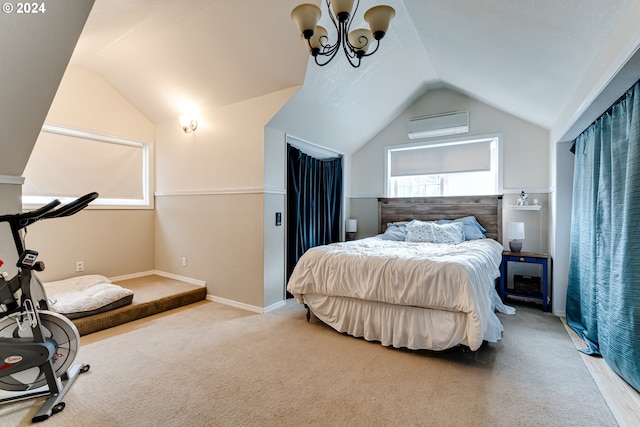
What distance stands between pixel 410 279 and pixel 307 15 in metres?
2.02

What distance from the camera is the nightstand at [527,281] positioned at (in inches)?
131

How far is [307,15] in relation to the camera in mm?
1788

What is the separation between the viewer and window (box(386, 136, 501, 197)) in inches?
165

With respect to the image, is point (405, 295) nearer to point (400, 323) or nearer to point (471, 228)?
point (400, 323)

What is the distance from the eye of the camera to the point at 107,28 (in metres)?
2.92

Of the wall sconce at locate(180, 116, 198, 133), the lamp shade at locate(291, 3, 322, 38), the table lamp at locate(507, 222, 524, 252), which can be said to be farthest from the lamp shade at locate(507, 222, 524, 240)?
the wall sconce at locate(180, 116, 198, 133)

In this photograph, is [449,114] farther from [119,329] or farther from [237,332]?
[119,329]

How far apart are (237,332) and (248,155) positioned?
1.95 meters

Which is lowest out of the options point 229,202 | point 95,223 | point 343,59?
point 95,223

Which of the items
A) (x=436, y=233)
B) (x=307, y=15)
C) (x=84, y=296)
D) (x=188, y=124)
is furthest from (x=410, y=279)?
(x=188, y=124)

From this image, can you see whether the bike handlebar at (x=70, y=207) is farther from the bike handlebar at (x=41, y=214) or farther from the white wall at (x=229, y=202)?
the white wall at (x=229, y=202)

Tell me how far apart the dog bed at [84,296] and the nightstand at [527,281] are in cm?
441

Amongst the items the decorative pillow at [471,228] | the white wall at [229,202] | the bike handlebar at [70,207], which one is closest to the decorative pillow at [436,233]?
Answer: the decorative pillow at [471,228]

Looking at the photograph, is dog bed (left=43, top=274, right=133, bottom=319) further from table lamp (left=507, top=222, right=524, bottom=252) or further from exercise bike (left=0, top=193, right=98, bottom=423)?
table lamp (left=507, top=222, right=524, bottom=252)
